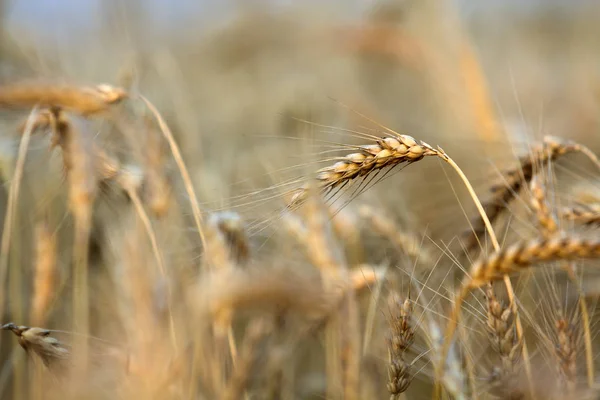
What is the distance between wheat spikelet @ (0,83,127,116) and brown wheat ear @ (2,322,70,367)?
1.62 feet

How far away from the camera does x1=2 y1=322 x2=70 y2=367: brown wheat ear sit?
4.13 ft

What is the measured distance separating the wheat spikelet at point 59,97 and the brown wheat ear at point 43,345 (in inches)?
19.4

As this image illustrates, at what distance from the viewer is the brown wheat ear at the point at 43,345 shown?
49.5 inches

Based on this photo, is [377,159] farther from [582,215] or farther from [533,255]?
[582,215]

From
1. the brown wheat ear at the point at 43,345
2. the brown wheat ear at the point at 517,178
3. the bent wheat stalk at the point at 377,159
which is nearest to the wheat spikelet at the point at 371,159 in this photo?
the bent wheat stalk at the point at 377,159

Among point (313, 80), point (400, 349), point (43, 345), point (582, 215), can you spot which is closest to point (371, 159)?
point (400, 349)

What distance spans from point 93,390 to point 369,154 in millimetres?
643

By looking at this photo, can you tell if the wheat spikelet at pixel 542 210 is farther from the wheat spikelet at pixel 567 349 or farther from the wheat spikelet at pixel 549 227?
the wheat spikelet at pixel 567 349

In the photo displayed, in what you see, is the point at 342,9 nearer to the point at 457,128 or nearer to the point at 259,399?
the point at 457,128

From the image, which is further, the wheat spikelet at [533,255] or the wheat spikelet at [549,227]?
the wheat spikelet at [549,227]

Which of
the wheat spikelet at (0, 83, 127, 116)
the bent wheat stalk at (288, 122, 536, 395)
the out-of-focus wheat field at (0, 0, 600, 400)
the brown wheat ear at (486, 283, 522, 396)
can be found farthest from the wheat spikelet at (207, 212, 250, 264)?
the brown wheat ear at (486, 283, 522, 396)

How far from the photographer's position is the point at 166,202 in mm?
1537

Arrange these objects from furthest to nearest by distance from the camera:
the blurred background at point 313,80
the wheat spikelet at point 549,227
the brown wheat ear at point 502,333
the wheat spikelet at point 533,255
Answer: the blurred background at point 313,80, the wheat spikelet at point 549,227, the brown wheat ear at point 502,333, the wheat spikelet at point 533,255

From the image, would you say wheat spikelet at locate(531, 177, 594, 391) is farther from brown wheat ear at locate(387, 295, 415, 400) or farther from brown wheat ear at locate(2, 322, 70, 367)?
brown wheat ear at locate(2, 322, 70, 367)
